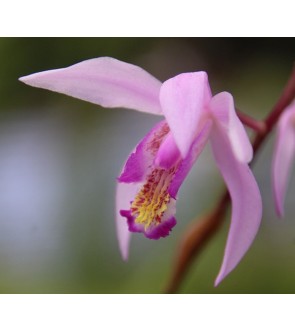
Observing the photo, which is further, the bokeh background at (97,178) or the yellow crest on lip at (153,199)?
the bokeh background at (97,178)

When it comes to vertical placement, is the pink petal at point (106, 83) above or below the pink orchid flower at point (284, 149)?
above

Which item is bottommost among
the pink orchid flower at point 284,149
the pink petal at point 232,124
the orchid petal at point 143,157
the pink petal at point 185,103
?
the pink orchid flower at point 284,149

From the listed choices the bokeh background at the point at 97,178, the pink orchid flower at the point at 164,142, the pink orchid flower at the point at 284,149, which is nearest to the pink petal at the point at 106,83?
the pink orchid flower at the point at 164,142

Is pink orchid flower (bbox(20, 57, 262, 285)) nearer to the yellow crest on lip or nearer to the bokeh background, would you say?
the yellow crest on lip

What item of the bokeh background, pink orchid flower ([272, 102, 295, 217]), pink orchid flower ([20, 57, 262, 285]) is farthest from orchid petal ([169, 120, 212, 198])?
the bokeh background

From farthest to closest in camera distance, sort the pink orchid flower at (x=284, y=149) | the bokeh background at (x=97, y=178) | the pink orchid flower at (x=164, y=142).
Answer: the bokeh background at (x=97, y=178) → the pink orchid flower at (x=284, y=149) → the pink orchid flower at (x=164, y=142)

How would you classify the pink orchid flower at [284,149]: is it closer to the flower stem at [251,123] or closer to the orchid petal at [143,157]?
the flower stem at [251,123]

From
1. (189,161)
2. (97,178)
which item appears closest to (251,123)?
(189,161)
